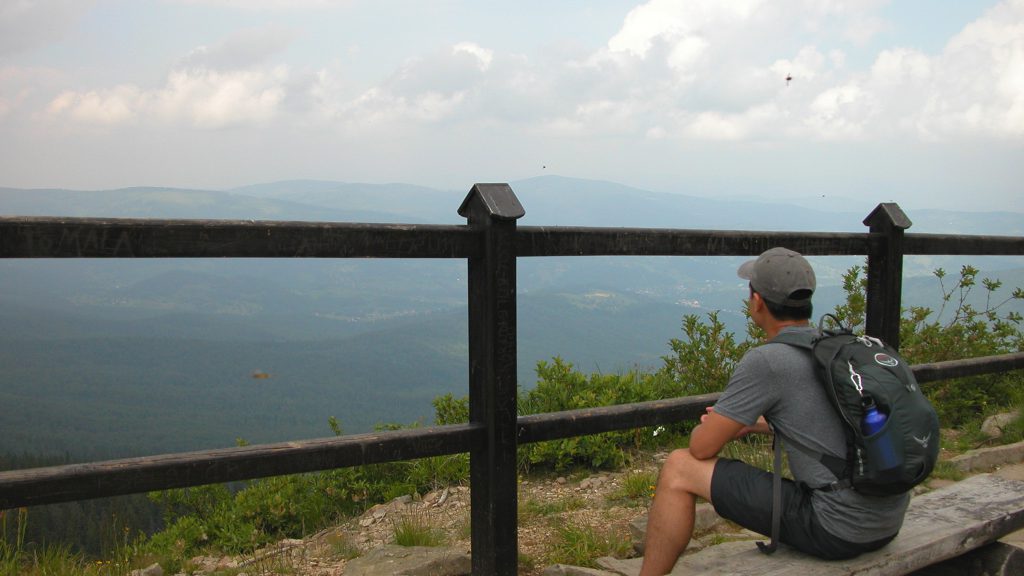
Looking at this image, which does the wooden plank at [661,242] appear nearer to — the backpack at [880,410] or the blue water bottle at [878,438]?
the backpack at [880,410]

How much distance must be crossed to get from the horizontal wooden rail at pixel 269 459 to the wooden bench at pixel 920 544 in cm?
73

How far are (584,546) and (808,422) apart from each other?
65.0 inches

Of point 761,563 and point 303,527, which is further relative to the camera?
point 303,527

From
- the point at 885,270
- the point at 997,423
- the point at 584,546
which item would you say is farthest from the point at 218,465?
the point at 997,423

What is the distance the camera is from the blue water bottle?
8.70ft

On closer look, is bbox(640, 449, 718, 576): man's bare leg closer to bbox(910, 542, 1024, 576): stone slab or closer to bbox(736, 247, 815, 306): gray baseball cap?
bbox(736, 247, 815, 306): gray baseball cap

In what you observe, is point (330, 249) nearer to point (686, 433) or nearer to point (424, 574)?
point (424, 574)

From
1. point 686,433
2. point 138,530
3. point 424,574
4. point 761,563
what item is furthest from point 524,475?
point 761,563

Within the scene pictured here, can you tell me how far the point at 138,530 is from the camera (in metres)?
5.10

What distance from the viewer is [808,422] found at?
112 inches

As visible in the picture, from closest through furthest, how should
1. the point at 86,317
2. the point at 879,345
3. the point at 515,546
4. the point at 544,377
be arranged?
the point at 879,345, the point at 515,546, the point at 544,377, the point at 86,317

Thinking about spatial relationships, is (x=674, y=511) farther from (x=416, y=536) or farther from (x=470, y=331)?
(x=416, y=536)

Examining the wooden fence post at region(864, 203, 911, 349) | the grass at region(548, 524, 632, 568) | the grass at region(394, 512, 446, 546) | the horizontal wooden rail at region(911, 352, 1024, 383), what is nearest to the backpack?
the grass at region(548, 524, 632, 568)

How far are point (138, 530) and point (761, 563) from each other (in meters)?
3.92
